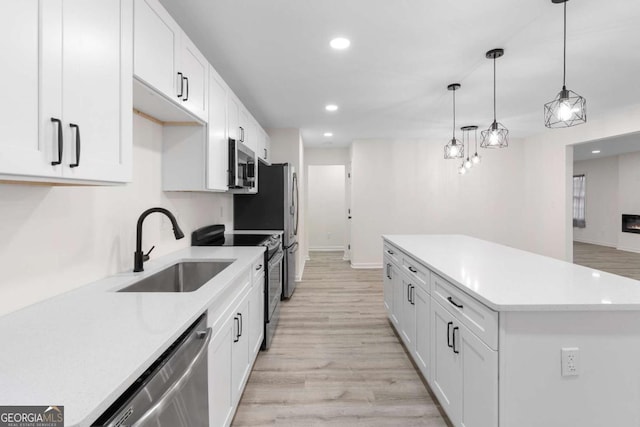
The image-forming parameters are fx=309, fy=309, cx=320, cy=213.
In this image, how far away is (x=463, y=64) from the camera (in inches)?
111

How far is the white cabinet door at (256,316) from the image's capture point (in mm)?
2227

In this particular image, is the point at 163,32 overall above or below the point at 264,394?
above

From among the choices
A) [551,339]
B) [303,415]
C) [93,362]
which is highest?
[93,362]

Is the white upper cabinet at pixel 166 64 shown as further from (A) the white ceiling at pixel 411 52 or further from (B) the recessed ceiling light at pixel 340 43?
(B) the recessed ceiling light at pixel 340 43

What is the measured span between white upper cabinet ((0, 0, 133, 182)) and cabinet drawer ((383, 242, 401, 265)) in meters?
2.29

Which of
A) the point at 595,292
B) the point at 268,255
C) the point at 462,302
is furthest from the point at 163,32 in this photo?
the point at 595,292

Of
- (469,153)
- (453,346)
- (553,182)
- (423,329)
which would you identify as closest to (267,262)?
(423,329)

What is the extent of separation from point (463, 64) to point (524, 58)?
513mm

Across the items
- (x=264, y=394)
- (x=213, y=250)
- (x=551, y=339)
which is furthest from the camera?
(x=213, y=250)

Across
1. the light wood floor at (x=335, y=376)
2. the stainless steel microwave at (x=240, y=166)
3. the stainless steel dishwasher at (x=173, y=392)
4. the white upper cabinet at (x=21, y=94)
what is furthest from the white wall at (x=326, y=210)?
the white upper cabinet at (x=21, y=94)

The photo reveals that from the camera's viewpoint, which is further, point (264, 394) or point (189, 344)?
point (264, 394)

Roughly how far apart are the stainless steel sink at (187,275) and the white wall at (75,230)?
0.22 metres

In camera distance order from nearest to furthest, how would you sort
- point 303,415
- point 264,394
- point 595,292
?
point 595,292
point 303,415
point 264,394

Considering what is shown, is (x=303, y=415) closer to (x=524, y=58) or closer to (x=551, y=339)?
(x=551, y=339)
